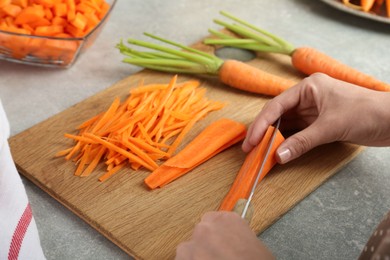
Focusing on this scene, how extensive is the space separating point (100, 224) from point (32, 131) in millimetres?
426

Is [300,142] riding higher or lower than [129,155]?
higher

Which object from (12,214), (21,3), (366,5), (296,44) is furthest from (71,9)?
(366,5)

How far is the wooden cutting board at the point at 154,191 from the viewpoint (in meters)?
1.42

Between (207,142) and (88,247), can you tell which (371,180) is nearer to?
(207,142)

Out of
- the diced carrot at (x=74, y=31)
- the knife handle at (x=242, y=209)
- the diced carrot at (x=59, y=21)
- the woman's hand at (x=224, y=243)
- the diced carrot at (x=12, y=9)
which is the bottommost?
the diced carrot at (x=74, y=31)

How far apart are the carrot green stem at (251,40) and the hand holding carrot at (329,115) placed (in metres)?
0.44

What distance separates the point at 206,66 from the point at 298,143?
50cm

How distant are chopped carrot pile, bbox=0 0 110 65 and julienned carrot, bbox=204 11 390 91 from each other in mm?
427

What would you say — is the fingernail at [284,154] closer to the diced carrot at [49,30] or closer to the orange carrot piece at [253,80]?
the orange carrot piece at [253,80]

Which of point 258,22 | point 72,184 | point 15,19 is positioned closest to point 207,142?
point 72,184

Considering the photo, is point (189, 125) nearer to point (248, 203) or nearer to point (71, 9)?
point (248, 203)

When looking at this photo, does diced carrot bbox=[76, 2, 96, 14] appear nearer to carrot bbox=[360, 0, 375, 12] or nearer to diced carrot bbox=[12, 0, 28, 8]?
diced carrot bbox=[12, 0, 28, 8]

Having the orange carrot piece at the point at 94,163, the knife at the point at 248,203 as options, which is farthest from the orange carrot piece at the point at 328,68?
the orange carrot piece at the point at 94,163

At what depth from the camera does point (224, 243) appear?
3.76ft
